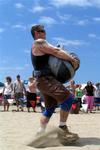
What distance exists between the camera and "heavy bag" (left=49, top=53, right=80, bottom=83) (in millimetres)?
6625

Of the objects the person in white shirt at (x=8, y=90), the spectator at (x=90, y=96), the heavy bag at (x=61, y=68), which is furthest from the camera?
the person in white shirt at (x=8, y=90)

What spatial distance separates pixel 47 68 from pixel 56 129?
89 centimetres

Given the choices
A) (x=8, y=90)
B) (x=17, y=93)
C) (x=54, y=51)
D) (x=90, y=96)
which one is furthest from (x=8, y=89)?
(x=54, y=51)

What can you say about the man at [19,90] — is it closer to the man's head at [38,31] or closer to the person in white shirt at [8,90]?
the person in white shirt at [8,90]

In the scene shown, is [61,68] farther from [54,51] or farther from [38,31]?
[38,31]

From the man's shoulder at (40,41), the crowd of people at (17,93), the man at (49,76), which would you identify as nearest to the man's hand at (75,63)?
the man at (49,76)

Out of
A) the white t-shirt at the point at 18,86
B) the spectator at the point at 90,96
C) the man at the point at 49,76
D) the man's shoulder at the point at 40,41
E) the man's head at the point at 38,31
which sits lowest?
the spectator at the point at 90,96

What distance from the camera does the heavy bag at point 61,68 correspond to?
6.62m

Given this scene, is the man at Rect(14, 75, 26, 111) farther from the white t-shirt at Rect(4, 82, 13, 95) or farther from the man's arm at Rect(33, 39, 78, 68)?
the man's arm at Rect(33, 39, 78, 68)

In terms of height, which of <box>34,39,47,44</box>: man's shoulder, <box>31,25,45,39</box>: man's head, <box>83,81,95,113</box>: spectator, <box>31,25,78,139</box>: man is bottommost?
<box>83,81,95,113</box>: spectator

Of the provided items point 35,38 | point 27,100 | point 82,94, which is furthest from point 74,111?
point 35,38

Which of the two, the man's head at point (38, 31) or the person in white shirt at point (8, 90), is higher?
the man's head at point (38, 31)

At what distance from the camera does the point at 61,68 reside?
662cm

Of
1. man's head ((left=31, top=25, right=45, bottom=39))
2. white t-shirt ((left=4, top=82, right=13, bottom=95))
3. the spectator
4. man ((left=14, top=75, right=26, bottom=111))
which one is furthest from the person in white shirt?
man's head ((left=31, top=25, right=45, bottom=39))
